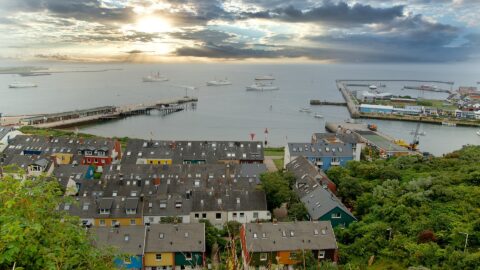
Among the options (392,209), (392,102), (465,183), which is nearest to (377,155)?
(465,183)

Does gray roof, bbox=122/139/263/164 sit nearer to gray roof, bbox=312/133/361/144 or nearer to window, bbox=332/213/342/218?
gray roof, bbox=312/133/361/144

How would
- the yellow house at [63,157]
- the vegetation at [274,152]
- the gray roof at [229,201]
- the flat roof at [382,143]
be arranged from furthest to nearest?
the vegetation at [274,152] < the flat roof at [382,143] < the yellow house at [63,157] < the gray roof at [229,201]

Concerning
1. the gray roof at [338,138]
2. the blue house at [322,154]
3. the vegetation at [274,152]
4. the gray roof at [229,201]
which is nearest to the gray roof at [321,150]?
the blue house at [322,154]

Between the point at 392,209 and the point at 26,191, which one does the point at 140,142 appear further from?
the point at 26,191

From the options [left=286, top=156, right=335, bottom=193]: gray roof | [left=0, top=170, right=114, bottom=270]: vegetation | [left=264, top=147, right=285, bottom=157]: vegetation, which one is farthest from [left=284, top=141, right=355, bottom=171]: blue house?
[left=0, top=170, right=114, bottom=270]: vegetation

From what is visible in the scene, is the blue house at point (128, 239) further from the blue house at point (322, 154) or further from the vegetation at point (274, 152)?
the vegetation at point (274, 152)

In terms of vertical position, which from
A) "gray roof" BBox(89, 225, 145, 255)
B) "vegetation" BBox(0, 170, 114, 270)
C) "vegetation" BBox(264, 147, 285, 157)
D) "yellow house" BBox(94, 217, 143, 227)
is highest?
"vegetation" BBox(0, 170, 114, 270)

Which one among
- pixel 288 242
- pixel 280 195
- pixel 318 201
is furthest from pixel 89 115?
pixel 288 242
